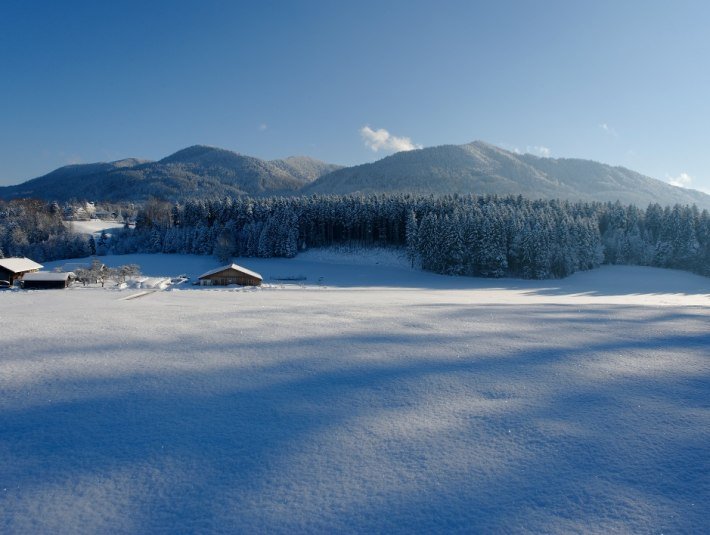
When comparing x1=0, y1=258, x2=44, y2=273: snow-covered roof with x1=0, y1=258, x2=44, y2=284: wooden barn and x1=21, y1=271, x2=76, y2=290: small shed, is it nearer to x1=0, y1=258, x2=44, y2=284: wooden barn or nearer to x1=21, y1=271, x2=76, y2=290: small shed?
x1=0, y1=258, x2=44, y2=284: wooden barn

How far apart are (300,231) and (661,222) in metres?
78.9

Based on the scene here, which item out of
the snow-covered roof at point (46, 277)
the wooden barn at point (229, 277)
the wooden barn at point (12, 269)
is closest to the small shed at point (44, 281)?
the snow-covered roof at point (46, 277)

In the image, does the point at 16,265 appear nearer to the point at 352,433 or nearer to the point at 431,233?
the point at 431,233

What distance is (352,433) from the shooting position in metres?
5.83

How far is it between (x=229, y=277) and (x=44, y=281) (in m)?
21.5

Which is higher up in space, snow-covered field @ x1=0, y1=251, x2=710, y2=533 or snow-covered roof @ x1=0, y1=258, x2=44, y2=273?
snow-covered roof @ x1=0, y1=258, x2=44, y2=273

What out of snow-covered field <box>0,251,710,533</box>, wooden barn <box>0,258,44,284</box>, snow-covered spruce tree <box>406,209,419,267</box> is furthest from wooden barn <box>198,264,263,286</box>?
snow-covered field <box>0,251,710,533</box>

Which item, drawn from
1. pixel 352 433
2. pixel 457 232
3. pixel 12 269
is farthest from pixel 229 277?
pixel 352 433

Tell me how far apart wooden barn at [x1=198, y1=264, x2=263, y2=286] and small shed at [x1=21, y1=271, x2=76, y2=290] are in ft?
52.6

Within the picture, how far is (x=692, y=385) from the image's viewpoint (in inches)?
301

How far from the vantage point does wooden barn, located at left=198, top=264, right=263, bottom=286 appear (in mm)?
54875

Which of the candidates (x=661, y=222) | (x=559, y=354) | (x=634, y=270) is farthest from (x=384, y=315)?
(x=661, y=222)

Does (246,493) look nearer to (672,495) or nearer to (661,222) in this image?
(672,495)

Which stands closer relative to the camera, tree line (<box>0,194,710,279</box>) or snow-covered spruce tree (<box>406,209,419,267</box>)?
tree line (<box>0,194,710,279</box>)
